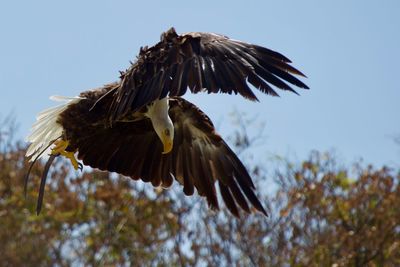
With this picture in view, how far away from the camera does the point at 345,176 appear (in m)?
14.4

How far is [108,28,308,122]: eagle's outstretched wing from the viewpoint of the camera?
8445 millimetres

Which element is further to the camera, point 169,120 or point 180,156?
point 180,156

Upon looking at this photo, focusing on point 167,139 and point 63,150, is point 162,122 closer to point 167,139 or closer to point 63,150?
point 167,139

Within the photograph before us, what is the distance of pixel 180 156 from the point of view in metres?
10.5

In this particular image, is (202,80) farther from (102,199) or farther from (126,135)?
(102,199)

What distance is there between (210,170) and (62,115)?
129 centimetres

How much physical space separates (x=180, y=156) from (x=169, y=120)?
864mm

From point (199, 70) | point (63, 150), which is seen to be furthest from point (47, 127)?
point (199, 70)

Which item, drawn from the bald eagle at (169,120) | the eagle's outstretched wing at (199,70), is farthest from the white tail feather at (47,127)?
the eagle's outstretched wing at (199,70)

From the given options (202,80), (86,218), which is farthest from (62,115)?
(86,218)

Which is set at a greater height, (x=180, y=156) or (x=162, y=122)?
(x=162, y=122)

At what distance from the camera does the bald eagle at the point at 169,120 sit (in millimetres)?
8547

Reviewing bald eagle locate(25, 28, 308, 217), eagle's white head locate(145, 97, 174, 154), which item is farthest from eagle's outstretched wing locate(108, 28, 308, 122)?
eagle's white head locate(145, 97, 174, 154)

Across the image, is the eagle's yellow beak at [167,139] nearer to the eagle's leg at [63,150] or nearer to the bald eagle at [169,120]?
the bald eagle at [169,120]
